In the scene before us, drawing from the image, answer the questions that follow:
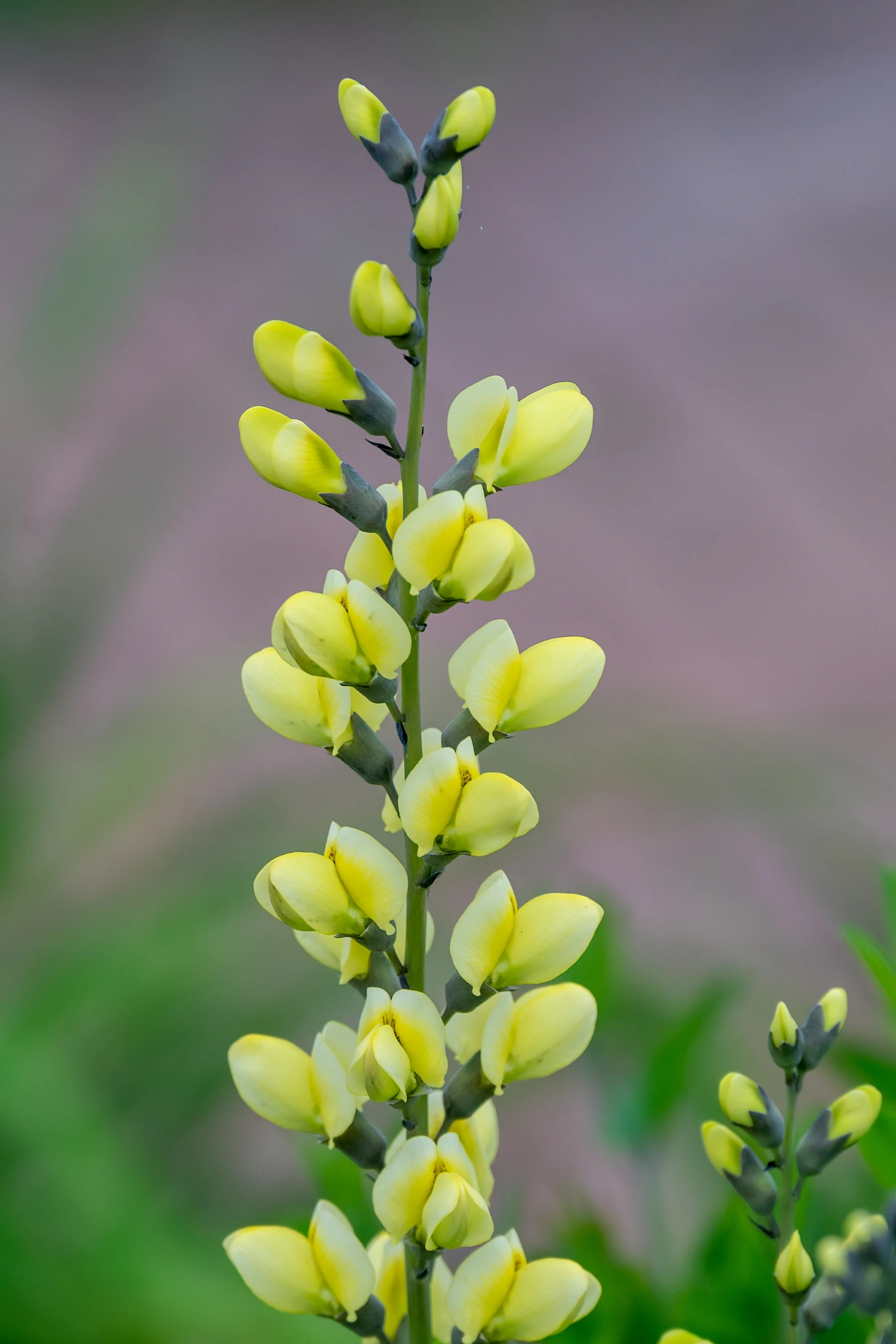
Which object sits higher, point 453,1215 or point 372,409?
point 372,409

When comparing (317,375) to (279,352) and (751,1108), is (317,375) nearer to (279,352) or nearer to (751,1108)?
(279,352)

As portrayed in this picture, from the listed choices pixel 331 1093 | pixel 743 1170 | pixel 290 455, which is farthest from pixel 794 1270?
pixel 290 455

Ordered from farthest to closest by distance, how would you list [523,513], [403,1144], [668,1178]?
[523,513] < [668,1178] < [403,1144]

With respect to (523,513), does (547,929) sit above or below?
below

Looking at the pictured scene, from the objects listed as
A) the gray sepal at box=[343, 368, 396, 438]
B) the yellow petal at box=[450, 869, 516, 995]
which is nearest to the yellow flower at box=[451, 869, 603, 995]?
the yellow petal at box=[450, 869, 516, 995]

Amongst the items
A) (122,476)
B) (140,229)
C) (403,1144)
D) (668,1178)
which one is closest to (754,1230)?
(403,1144)

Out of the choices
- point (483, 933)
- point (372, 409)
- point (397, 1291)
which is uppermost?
point (372, 409)

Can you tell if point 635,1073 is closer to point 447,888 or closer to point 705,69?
point 447,888
